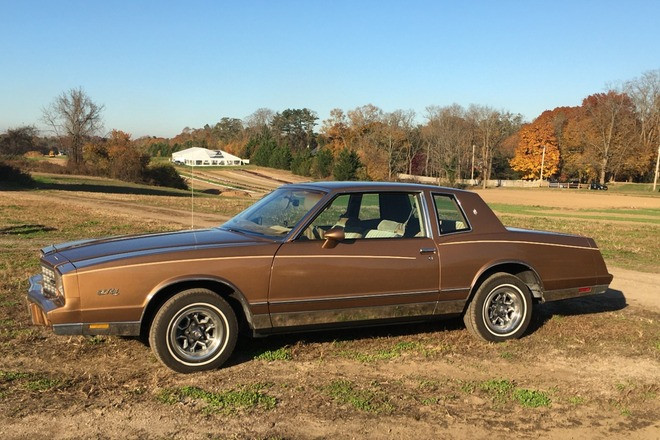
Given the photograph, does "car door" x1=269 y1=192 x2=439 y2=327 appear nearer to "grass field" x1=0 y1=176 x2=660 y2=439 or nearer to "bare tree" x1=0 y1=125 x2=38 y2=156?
"grass field" x1=0 y1=176 x2=660 y2=439

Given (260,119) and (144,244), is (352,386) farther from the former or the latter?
(260,119)

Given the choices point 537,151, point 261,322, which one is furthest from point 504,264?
point 537,151

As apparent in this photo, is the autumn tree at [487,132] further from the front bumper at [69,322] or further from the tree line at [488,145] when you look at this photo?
the front bumper at [69,322]

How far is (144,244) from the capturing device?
16.8 feet

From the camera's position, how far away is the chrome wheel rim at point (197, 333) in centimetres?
474

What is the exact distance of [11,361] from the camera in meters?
4.93

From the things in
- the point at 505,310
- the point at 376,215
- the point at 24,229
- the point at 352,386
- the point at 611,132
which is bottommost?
the point at 24,229

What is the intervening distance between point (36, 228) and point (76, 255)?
11.8 m

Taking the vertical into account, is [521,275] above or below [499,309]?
above

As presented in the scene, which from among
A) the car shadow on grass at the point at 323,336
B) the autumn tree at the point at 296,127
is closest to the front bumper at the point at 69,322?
the car shadow on grass at the point at 323,336

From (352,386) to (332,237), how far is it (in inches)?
51.0

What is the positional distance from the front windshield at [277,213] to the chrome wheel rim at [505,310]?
2149 mm

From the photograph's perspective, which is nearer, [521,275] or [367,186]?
[367,186]

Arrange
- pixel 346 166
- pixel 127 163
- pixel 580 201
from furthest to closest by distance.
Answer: pixel 346 166, pixel 127 163, pixel 580 201
